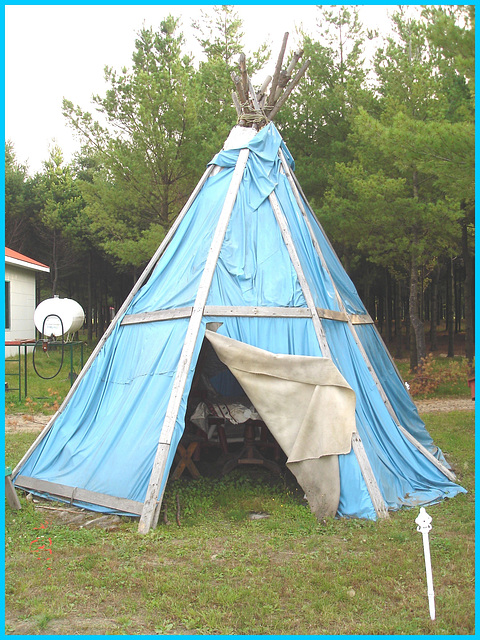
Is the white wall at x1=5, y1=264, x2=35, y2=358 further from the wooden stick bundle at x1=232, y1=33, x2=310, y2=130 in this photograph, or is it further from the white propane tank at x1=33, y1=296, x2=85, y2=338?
the wooden stick bundle at x1=232, y1=33, x2=310, y2=130

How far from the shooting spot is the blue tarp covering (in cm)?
651

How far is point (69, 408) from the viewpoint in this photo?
7652 millimetres

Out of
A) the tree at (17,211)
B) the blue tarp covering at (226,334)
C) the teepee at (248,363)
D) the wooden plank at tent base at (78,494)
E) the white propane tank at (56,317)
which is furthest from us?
the tree at (17,211)

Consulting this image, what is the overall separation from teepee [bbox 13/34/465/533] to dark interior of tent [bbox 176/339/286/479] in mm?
1212

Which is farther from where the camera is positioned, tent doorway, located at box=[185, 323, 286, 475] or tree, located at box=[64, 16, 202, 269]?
tree, located at box=[64, 16, 202, 269]

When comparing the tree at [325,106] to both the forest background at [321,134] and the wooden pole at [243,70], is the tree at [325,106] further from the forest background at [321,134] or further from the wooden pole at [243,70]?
the wooden pole at [243,70]

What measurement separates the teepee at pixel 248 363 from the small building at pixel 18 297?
13908 mm

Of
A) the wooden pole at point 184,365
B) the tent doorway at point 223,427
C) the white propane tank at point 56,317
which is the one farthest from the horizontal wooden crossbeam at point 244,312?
the white propane tank at point 56,317

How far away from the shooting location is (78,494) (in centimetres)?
662

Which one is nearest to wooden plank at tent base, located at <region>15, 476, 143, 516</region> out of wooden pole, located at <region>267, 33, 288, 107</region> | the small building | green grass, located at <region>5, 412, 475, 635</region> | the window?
green grass, located at <region>5, 412, 475, 635</region>

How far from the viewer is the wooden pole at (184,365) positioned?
598 centimetres

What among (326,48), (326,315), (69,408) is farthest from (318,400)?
(326,48)

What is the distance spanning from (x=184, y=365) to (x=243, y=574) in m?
2.35

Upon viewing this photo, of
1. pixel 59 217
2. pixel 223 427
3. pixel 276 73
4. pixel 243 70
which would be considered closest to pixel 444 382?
pixel 223 427
